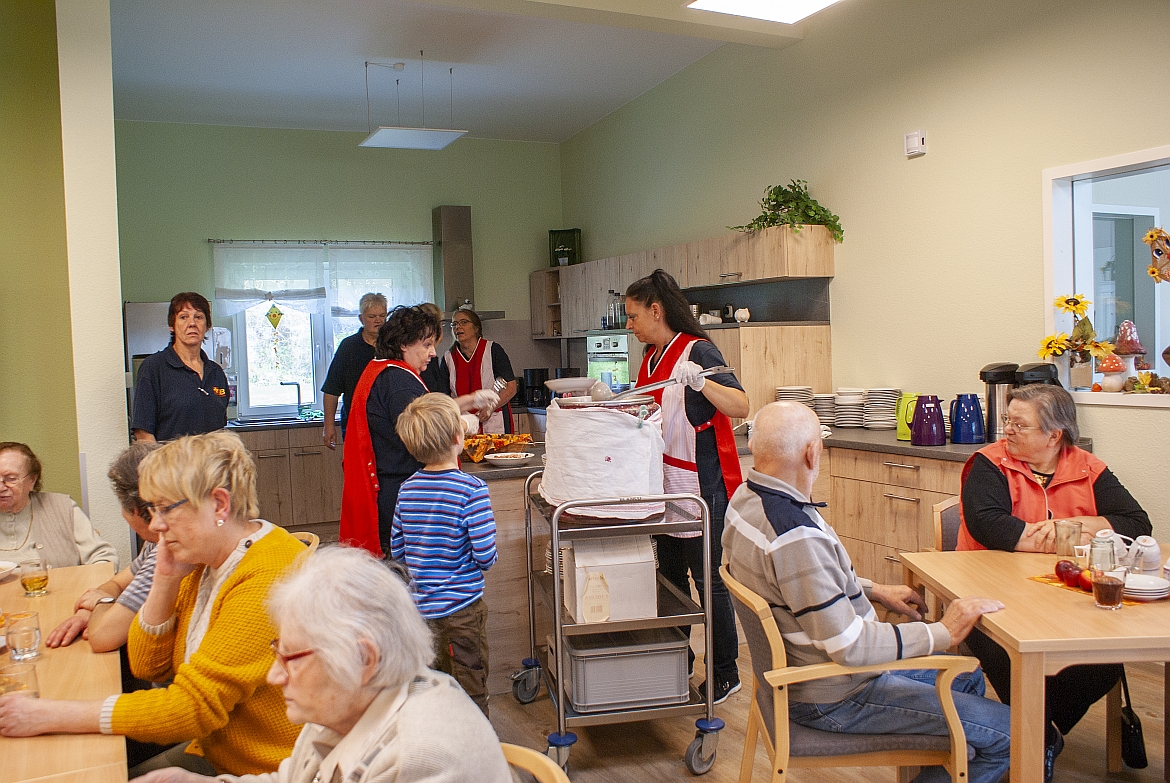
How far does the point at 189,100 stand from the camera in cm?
678

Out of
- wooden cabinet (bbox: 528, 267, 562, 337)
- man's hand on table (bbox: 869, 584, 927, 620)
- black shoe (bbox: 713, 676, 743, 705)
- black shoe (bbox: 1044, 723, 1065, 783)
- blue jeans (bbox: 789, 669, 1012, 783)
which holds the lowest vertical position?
black shoe (bbox: 713, 676, 743, 705)

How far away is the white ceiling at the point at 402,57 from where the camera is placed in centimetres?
498

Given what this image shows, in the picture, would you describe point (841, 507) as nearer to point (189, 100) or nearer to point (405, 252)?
point (405, 252)

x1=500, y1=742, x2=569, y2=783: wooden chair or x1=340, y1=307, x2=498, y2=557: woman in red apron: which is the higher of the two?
x1=340, y1=307, x2=498, y2=557: woman in red apron

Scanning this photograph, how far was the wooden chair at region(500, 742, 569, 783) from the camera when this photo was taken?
1360 mm

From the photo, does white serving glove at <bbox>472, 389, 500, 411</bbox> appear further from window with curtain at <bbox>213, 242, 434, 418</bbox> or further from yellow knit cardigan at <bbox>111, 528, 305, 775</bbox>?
window with curtain at <bbox>213, 242, 434, 418</bbox>

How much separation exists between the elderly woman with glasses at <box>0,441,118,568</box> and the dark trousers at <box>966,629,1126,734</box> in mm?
2871

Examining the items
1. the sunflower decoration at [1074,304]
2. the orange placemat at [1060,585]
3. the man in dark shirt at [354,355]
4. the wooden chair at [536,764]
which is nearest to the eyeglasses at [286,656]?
the wooden chair at [536,764]

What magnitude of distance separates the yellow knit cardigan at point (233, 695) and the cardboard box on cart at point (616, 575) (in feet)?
3.81

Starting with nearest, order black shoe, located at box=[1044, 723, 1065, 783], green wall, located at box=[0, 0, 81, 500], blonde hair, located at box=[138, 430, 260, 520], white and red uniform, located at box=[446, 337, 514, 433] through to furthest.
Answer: blonde hair, located at box=[138, 430, 260, 520], black shoe, located at box=[1044, 723, 1065, 783], green wall, located at box=[0, 0, 81, 500], white and red uniform, located at box=[446, 337, 514, 433]

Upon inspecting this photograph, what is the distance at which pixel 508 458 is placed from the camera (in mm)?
4004

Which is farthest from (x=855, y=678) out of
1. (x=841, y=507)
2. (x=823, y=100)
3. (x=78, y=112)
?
(x=823, y=100)

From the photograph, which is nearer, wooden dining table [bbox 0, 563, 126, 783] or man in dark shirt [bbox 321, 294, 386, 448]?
wooden dining table [bbox 0, 563, 126, 783]

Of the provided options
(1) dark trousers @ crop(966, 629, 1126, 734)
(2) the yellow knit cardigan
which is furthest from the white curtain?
(1) dark trousers @ crop(966, 629, 1126, 734)
